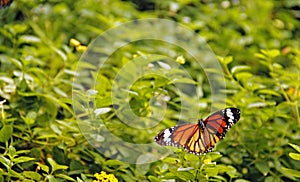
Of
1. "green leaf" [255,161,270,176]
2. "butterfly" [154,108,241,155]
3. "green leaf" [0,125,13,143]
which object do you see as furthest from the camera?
"green leaf" [255,161,270,176]

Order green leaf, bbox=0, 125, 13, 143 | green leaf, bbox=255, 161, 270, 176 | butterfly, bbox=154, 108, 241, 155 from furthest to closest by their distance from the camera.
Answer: green leaf, bbox=255, 161, 270, 176
green leaf, bbox=0, 125, 13, 143
butterfly, bbox=154, 108, 241, 155

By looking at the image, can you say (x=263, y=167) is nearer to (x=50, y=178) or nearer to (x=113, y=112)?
(x=113, y=112)

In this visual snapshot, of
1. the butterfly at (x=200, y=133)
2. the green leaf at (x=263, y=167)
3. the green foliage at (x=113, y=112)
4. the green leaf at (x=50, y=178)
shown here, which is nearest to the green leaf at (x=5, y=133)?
the green foliage at (x=113, y=112)

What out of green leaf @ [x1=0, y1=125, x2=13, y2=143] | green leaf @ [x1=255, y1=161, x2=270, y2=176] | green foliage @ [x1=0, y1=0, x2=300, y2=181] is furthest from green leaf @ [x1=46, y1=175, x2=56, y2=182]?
green leaf @ [x1=255, y1=161, x2=270, y2=176]

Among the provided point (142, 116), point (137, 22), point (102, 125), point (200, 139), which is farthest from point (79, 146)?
point (137, 22)

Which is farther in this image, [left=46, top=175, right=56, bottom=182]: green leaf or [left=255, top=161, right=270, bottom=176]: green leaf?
[left=255, top=161, right=270, bottom=176]: green leaf

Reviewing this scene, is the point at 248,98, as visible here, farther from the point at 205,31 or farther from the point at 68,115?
the point at 205,31

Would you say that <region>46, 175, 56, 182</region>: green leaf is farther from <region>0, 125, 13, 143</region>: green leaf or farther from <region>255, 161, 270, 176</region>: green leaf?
<region>255, 161, 270, 176</region>: green leaf

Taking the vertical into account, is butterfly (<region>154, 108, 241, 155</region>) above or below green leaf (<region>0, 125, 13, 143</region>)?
above
